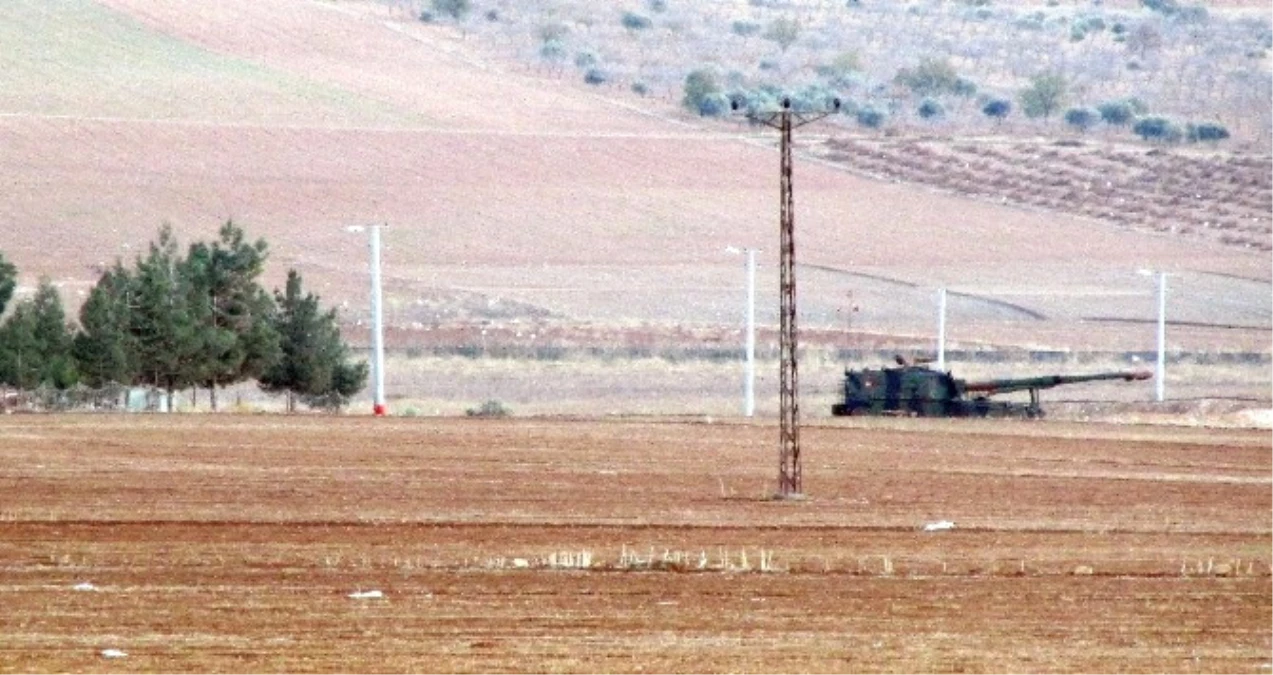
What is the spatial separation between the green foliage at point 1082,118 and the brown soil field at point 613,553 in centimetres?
10967

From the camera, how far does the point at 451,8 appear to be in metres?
185

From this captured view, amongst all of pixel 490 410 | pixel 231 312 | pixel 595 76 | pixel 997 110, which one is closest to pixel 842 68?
pixel 997 110

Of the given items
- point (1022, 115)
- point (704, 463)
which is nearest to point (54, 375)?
point (704, 463)

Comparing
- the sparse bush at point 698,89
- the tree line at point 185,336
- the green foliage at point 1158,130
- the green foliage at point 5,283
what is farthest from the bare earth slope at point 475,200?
the green foliage at point 1158,130

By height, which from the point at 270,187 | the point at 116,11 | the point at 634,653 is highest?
the point at 116,11

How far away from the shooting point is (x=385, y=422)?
68125 millimetres

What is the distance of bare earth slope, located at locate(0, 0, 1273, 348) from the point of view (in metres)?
113

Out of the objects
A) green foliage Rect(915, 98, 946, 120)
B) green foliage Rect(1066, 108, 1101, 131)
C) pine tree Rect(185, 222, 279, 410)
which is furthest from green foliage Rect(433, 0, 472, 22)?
pine tree Rect(185, 222, 279, 410)

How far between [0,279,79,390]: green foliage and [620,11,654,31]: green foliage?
117841 millimetres

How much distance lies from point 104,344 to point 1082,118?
104365 mm

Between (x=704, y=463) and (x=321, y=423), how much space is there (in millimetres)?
13544

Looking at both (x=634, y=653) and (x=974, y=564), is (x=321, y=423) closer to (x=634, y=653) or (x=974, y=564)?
(x=974, y=564)

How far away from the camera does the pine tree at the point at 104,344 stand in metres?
78.0

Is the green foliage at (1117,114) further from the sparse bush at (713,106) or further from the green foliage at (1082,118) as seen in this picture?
the sparse bush at (713,106)
